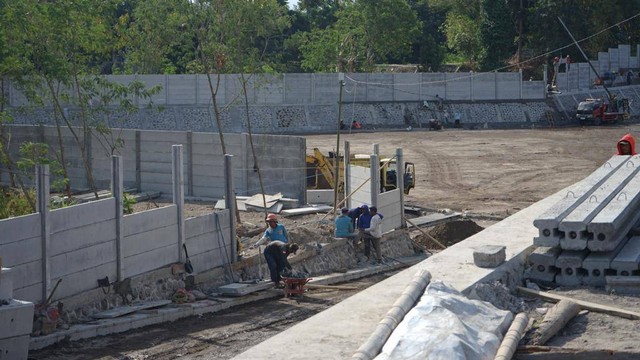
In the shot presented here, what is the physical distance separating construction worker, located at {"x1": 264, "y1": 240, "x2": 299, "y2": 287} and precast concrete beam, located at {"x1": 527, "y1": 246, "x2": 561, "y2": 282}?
5099mm

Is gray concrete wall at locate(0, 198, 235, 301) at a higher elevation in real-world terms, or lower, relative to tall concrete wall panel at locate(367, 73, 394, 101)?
lower

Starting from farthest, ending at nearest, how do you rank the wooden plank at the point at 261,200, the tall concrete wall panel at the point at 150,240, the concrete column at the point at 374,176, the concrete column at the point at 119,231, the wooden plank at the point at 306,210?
the wooden plank at the point at 261,200 < the wooden plank at the point at 306,210 < the concrete column at the point at 374,176 < the tall concrete wall panel at the point at 150,240 < the concrete column at the point at 119,231

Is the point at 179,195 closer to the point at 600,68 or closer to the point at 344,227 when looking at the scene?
the point at 344,227

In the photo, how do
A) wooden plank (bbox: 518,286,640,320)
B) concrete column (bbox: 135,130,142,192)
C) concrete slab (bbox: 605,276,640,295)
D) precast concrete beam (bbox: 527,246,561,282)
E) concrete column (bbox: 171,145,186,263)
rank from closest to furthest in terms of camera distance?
wooden plank (bbox: 518,286,640,320) → concrete slab (bbox: 605,276,640,295) → precast concrete beam (bbox: 527,246,561,282) → concrete column (bbox: 171,145,186,263) → concrete column (bbox: 135,130,142,192)

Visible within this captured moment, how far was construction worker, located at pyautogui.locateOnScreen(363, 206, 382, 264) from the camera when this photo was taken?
21156 mm

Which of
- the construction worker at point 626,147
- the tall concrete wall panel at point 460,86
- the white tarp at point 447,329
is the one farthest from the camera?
the tall concrete wall panel at point 460,86

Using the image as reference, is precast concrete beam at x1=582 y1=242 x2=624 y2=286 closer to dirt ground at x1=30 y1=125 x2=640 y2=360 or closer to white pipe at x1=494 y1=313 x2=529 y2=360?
dirt ground at x1=30 y1=125 x2=640 y2=360

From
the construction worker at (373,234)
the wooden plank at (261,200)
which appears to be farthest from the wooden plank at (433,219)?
the construction worker at (373,234)

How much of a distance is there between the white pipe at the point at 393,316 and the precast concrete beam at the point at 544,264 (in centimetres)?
221

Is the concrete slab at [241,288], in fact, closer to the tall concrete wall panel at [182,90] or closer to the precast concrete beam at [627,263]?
the precast concrete beam at [627,263]

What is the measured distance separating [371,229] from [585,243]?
8053 mm

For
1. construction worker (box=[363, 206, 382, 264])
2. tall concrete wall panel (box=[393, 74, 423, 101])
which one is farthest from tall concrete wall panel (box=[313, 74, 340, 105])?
construction worker (box=[363, 206, 382, 264])

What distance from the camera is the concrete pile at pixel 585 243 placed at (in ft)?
44.5

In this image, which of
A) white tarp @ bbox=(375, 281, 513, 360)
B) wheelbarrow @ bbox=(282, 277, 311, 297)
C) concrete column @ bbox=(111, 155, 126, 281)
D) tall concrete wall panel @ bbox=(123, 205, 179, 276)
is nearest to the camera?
white tarp @ bbox=(375, 281, 513, 360)
